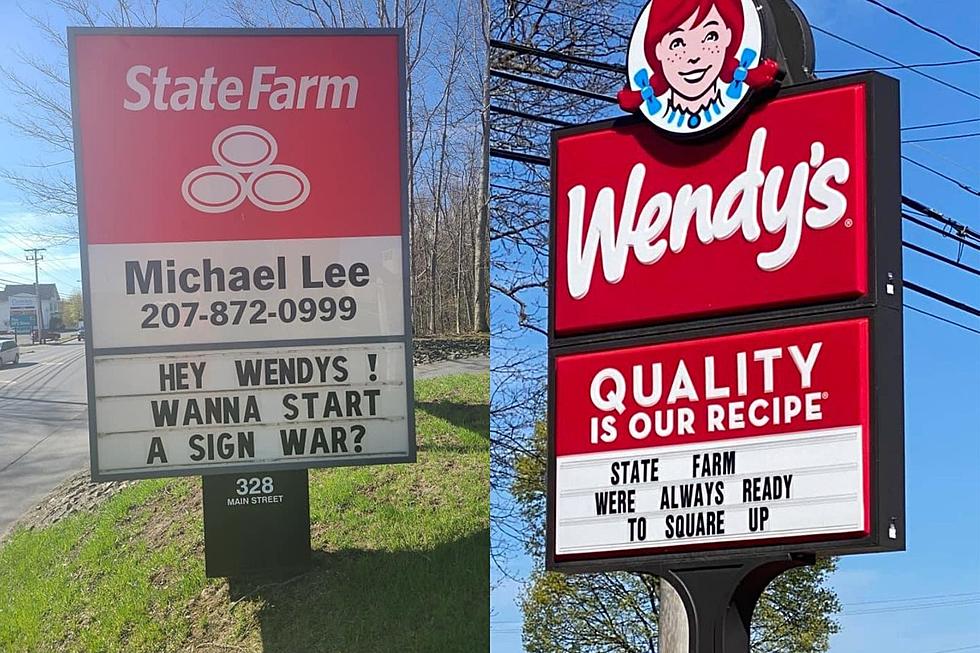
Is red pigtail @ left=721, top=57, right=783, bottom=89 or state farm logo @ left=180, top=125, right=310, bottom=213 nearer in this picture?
red pigtail @ left=721, top=57, right=783, bottom=89

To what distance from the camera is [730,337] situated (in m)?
4.40

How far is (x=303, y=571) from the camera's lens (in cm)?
850

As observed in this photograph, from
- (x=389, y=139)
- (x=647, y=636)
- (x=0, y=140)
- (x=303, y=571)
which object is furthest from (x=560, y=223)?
(x=647, y=636)

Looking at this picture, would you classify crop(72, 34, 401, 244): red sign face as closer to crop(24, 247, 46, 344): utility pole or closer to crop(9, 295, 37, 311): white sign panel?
crop(24, 247, 46, 344): utility pole

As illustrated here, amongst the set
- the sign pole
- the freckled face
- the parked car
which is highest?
the freckled face

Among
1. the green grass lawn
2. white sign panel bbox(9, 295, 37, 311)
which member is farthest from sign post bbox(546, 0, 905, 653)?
white sign panel bbox(9, 295, 37, 311)

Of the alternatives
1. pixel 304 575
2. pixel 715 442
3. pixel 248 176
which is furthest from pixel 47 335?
pixel 715 442

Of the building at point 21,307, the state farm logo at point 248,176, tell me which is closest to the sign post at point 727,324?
the state farm logo at point 248,176

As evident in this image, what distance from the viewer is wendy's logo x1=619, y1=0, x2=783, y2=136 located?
14.6 ft

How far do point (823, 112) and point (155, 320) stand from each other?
484cm

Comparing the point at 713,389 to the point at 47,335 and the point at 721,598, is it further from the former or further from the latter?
the point at 47,335

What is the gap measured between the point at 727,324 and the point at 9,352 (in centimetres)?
617

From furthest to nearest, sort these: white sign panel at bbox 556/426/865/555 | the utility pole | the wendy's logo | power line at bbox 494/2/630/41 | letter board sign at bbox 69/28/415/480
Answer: power line at bbox 494/2/630/41
the utility pole
letter board sign at bbox 69/28/415/480
the wendy's logo
white sign panel at bbox 556/426/865/555

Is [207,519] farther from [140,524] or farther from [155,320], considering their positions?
[155,320]
